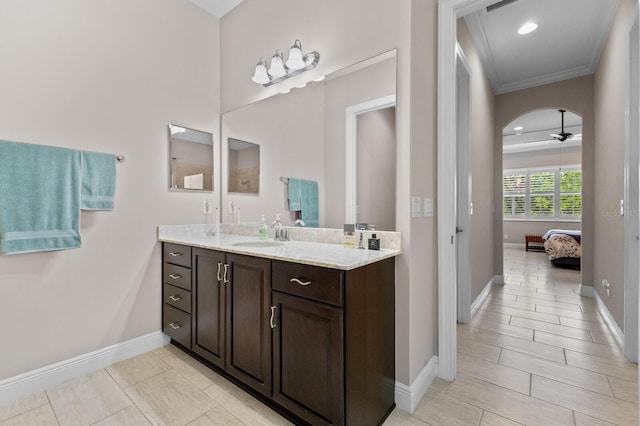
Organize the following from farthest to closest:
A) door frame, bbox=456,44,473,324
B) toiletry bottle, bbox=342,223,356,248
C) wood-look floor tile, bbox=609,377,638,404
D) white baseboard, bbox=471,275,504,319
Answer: white baseboard, bbox=471,275,504,319
door frame, bbox=456,44,473,324
toiletry bottle, bbox=342,223,356,248
wood-look floor tile, bbox=609,377,638,404

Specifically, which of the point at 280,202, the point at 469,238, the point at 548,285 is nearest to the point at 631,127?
the point at 469,238

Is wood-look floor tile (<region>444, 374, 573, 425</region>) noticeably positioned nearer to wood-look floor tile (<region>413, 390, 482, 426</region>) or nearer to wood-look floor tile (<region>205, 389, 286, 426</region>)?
wood-look floor tile (<region>413, 390, 482, 426</region>)

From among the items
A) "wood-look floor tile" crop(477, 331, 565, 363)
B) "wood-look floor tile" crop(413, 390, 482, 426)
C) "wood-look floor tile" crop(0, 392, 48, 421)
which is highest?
"wood-look floor tile" crop(477, 331, 565, 363)

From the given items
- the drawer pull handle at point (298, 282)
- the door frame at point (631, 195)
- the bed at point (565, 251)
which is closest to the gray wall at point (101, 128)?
the drawer pull handle at point (298, 282)

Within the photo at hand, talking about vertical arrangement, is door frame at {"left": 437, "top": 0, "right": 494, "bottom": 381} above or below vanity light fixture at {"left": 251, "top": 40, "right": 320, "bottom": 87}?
below

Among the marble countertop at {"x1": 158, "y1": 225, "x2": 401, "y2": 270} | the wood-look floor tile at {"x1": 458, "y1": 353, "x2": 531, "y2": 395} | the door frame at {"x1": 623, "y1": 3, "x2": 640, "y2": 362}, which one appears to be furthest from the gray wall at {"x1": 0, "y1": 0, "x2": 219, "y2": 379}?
the door frame at {"x1": 623, "y1": 3, "x2": 640, "y2": 362}

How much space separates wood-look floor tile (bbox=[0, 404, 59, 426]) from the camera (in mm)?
1574

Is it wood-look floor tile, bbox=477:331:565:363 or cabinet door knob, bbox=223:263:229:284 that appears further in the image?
wood-look floor tile, bbox=477:331:565:363

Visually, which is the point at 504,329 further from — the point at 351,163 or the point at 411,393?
the point at 351,163

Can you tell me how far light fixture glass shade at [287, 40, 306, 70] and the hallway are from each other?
2300 millimetres

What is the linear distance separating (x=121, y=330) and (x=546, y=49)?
5141 millimetres

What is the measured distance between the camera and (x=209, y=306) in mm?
1972

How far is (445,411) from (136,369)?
2.02 metres

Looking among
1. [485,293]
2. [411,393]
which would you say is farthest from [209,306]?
[485,293]
